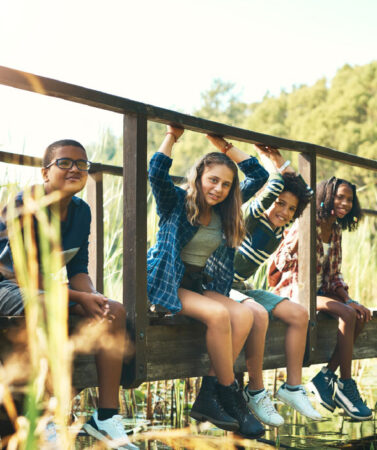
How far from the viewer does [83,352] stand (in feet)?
8.50

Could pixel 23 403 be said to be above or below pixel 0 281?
below

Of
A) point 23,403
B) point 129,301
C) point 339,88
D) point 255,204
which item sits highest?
point 339,88

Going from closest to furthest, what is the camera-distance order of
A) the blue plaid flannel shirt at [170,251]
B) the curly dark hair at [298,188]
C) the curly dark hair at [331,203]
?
the blue plaid flannel shirt at [170,251] < the curly dark hair at [298,188] < the curly dark hair at [331,203]

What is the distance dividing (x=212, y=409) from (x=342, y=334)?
1.31 m

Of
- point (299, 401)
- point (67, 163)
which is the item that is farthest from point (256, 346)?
point (67, 163)

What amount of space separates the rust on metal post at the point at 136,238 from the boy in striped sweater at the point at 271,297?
668 mm

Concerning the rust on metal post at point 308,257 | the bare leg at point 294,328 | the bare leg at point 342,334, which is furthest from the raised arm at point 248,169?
the bare leg at point 342,334

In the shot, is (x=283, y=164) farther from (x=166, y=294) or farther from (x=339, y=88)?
(x=339, y=88)

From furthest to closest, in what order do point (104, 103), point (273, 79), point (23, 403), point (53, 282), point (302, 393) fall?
point (273, 79) → point (302, 393) → point (104, 103) → point (23, 403) → point (53, 282)

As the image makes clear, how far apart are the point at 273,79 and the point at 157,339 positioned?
32.9m

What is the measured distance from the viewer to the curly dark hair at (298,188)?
3496 millimetres

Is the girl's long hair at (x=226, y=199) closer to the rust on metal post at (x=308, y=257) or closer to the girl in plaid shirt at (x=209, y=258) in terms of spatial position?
the girl in plaid shirt at (x=209, y=258)

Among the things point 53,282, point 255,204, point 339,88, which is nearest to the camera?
point 53,282

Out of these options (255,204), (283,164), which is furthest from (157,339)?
(283,164)
